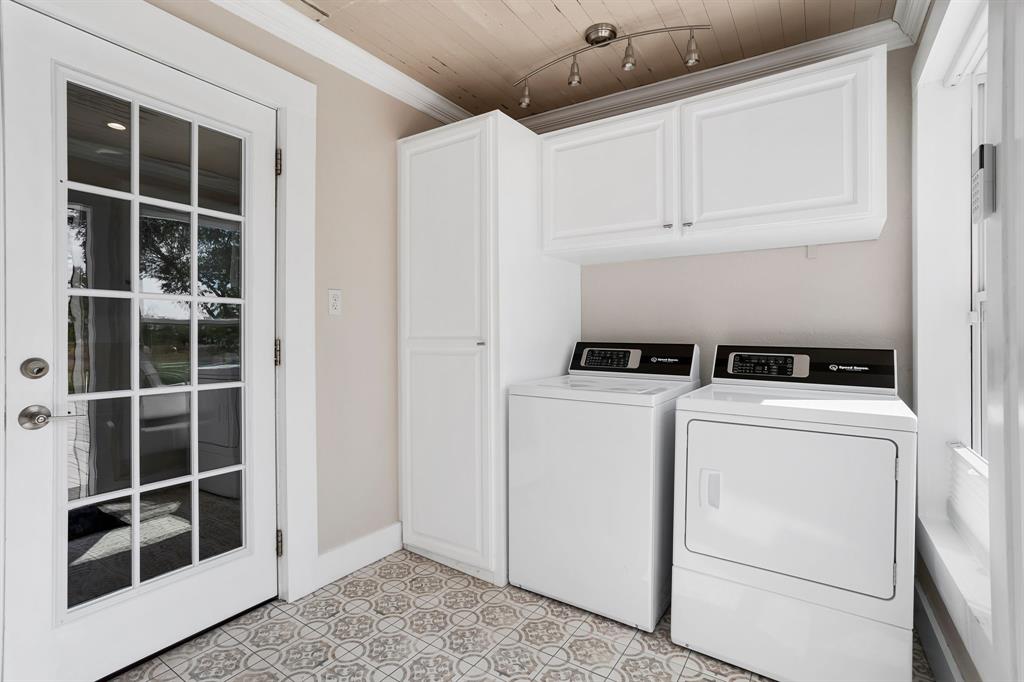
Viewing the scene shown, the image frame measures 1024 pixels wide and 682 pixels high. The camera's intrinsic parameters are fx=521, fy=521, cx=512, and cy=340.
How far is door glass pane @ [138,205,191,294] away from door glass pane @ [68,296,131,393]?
0.39 ft

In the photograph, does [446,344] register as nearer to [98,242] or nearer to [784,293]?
[98,242]

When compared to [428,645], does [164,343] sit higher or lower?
higher

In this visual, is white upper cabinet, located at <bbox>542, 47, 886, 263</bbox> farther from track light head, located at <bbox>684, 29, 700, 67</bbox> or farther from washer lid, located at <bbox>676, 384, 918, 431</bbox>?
washer lid, located at <bbox>676, 384, 918, 431</bbox>

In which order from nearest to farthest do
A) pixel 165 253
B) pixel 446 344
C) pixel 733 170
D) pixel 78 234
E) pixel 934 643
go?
pixel 78 234 < pixel 934 643 < pixel 165 253 < pixel 733 170 < pixel 446 344

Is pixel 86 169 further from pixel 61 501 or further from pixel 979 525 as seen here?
pixel 979 525

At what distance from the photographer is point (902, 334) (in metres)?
2.12

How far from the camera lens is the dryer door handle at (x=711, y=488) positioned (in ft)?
5.89

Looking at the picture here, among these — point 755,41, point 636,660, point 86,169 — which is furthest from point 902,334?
point 86,169

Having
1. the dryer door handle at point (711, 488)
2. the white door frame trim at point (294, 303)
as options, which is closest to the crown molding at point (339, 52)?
the white door frame trim at point (294, 303)

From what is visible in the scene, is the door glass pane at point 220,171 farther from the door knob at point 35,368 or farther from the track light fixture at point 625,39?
the track light fixture at point 625,39

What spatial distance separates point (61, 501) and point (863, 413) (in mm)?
2443

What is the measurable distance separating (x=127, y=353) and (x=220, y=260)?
1.50 ft

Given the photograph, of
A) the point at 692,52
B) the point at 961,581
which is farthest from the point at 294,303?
the point at 961,581

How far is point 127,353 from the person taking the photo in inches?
67.3
